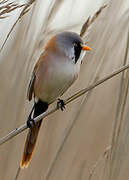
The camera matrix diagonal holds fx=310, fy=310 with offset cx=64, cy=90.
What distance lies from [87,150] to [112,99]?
7.8 inches

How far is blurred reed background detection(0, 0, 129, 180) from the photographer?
1012 mm

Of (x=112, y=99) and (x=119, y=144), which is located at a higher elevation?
(x=112, y=99)

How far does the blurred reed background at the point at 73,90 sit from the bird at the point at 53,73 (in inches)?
1.6

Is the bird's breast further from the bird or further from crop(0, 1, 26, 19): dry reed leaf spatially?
crop(0, 1, 26, 19): dry reed leaf

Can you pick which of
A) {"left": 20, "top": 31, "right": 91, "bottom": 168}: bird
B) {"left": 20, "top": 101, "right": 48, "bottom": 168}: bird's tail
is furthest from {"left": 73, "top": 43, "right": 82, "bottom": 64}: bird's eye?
{"left": 20, "top": 101, "right": 48, "bottom": 168}: bird's tail

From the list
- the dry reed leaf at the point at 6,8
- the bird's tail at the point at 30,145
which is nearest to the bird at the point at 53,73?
the bird's tail at the point at 30,145

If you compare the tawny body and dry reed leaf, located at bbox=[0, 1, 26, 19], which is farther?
the tawny body

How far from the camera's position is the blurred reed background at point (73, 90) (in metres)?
1.01

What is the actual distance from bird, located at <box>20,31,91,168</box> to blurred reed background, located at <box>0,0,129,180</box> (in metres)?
0.04

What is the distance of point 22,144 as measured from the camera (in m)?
1.12

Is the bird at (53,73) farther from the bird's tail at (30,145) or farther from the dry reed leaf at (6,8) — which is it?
the dry reed leaf at (6,8)

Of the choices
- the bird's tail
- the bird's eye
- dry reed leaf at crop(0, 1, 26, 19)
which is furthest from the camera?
the bird's eye

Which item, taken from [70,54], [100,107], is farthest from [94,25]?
[100,107]

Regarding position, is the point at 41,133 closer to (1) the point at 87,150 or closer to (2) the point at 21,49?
(1) the point at 87,150
